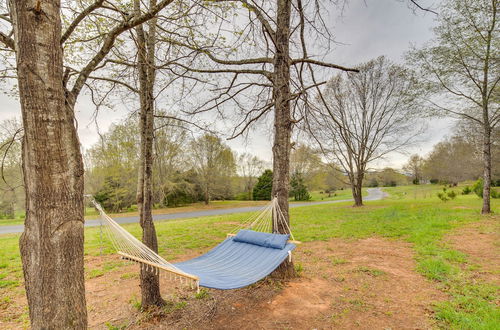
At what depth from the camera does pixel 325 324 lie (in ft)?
7.62

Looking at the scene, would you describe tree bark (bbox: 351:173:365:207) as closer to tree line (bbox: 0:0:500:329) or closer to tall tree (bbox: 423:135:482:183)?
tree line (bbox: 0:0:500:329)

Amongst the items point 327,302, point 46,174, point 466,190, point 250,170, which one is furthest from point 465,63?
point 250,170

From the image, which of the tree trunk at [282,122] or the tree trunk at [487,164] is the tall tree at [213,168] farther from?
the tree trunk at [282,122]

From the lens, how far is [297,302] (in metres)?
2.76

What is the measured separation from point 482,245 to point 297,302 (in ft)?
13.6

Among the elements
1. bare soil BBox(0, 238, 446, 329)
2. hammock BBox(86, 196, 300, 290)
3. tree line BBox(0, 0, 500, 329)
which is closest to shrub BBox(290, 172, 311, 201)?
tree line BBox(0, 0, 500, 329)

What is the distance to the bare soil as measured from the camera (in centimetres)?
239

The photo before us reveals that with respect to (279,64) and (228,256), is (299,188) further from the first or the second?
(228,256)

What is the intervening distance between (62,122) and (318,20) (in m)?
3.18

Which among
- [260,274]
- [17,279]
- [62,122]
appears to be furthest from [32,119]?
[17,279]

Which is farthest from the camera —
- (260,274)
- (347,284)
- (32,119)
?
(347,284)

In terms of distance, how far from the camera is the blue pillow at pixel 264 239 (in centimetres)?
285

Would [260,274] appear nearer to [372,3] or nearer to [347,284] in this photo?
[347,284]

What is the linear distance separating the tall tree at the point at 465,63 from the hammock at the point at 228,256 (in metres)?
7.65
